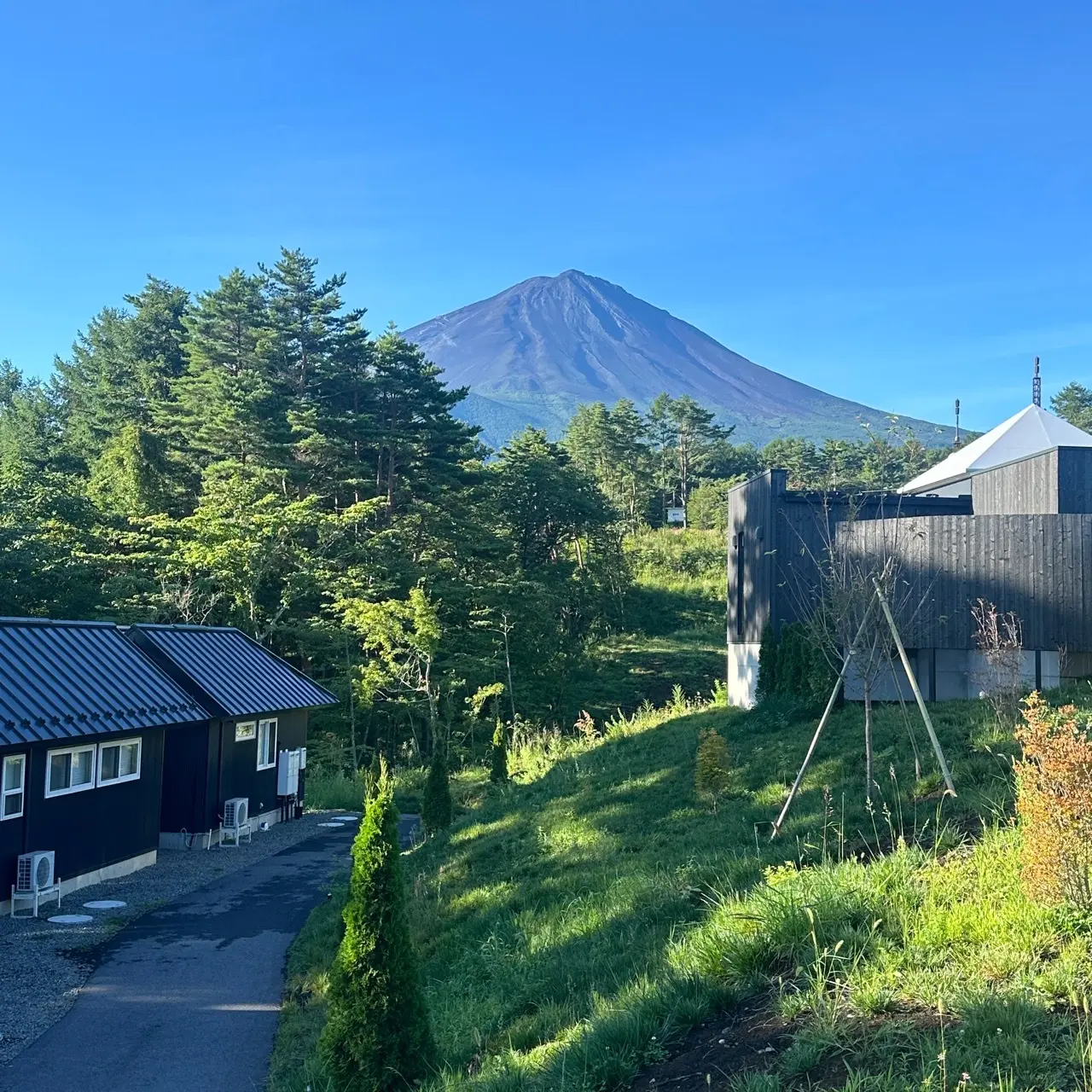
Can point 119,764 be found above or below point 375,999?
above

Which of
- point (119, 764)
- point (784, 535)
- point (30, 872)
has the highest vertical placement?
point (784, 535)

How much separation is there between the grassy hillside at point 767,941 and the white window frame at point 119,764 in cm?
456

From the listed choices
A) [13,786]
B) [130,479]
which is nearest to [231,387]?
[130,479]

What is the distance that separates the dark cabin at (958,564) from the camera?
15.1m

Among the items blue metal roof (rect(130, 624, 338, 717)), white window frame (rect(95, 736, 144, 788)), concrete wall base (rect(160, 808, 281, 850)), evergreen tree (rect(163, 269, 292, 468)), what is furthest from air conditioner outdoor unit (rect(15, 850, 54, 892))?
evergreen tree (rect(163, 269, 292, 468))

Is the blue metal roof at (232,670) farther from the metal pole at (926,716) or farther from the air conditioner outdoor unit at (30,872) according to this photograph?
the metal pole at (926,716)

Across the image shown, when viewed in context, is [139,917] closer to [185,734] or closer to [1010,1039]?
[185,734]

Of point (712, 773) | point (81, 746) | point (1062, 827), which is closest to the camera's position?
point (1062, 827)

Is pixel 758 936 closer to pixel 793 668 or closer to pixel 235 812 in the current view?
pixel 793 668

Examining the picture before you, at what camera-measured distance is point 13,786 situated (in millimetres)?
12664

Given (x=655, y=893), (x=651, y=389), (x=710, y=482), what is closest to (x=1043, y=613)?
(x=655, y=893)

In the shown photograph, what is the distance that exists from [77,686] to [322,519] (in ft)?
52.2

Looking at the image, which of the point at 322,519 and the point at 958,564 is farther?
the point at 322,519

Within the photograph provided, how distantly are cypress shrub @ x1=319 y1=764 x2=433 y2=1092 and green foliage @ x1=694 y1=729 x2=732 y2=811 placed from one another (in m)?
5.14
